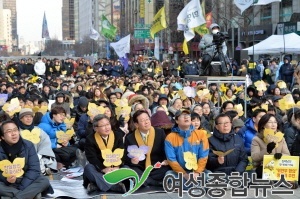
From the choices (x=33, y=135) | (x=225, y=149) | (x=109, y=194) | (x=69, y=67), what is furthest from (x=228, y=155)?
(x=69, y=67)

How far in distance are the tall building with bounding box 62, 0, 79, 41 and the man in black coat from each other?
489ft

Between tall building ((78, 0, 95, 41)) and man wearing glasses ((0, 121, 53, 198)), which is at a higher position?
A: tall building ((78, 0, 95, 41))

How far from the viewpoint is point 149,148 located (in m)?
7.32

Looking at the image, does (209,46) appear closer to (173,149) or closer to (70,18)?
(173,149)

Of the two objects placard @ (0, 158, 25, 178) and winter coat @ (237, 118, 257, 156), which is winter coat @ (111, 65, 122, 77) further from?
placard @ (0, 158, 25, 178)

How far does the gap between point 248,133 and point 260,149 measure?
0.89 meters

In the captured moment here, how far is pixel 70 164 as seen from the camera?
30.8 ft

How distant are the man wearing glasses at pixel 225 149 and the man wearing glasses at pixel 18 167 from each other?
88.2 inches

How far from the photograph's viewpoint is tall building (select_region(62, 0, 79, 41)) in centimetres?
15588

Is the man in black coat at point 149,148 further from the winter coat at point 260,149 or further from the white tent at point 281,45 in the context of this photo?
the white tent at point 281,45

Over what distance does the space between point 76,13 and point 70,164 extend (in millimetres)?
150386

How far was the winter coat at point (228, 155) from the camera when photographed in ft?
23.8

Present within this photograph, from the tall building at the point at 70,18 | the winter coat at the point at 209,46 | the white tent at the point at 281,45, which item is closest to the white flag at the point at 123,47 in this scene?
the white tent at the point at 281,45

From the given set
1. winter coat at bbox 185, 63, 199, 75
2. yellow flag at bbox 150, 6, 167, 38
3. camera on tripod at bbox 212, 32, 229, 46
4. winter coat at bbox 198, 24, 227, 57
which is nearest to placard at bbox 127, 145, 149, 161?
camera on tripod at bbox 212, 32, 229, 46
